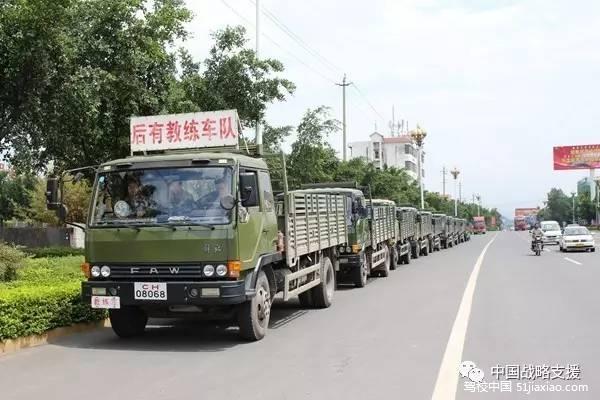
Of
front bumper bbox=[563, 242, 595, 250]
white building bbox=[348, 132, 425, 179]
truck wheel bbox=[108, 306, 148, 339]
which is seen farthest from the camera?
white building bbox=[348, 132, 425, 179]

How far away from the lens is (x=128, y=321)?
8.70 m

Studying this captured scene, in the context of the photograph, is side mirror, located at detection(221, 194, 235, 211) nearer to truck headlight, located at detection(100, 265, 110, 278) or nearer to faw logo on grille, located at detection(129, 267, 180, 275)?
faw logo on grille, located at detection(129, 267, 180, 275)

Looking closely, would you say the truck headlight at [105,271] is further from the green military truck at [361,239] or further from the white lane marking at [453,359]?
the green military truck at [361,239]

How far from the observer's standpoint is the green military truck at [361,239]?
1487 cm

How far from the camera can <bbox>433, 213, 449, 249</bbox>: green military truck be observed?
3781cm

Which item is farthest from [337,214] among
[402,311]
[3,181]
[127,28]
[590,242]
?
[3,181]

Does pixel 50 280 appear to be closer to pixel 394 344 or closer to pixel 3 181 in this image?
pixel 394 344

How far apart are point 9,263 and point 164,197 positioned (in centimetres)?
566

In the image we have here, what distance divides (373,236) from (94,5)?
8639 millimetres

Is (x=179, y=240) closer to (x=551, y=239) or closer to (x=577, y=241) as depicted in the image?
(x=577, y=241)

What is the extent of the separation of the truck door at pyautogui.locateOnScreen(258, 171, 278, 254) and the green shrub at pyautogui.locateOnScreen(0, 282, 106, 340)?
2.80 metres

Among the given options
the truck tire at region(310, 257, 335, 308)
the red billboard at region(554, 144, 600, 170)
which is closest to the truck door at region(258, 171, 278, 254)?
the truck tire at region(310, 257, 335, 308)

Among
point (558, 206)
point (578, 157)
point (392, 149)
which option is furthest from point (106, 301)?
point (558, 206)

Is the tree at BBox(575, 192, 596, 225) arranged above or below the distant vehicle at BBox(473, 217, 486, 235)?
above
